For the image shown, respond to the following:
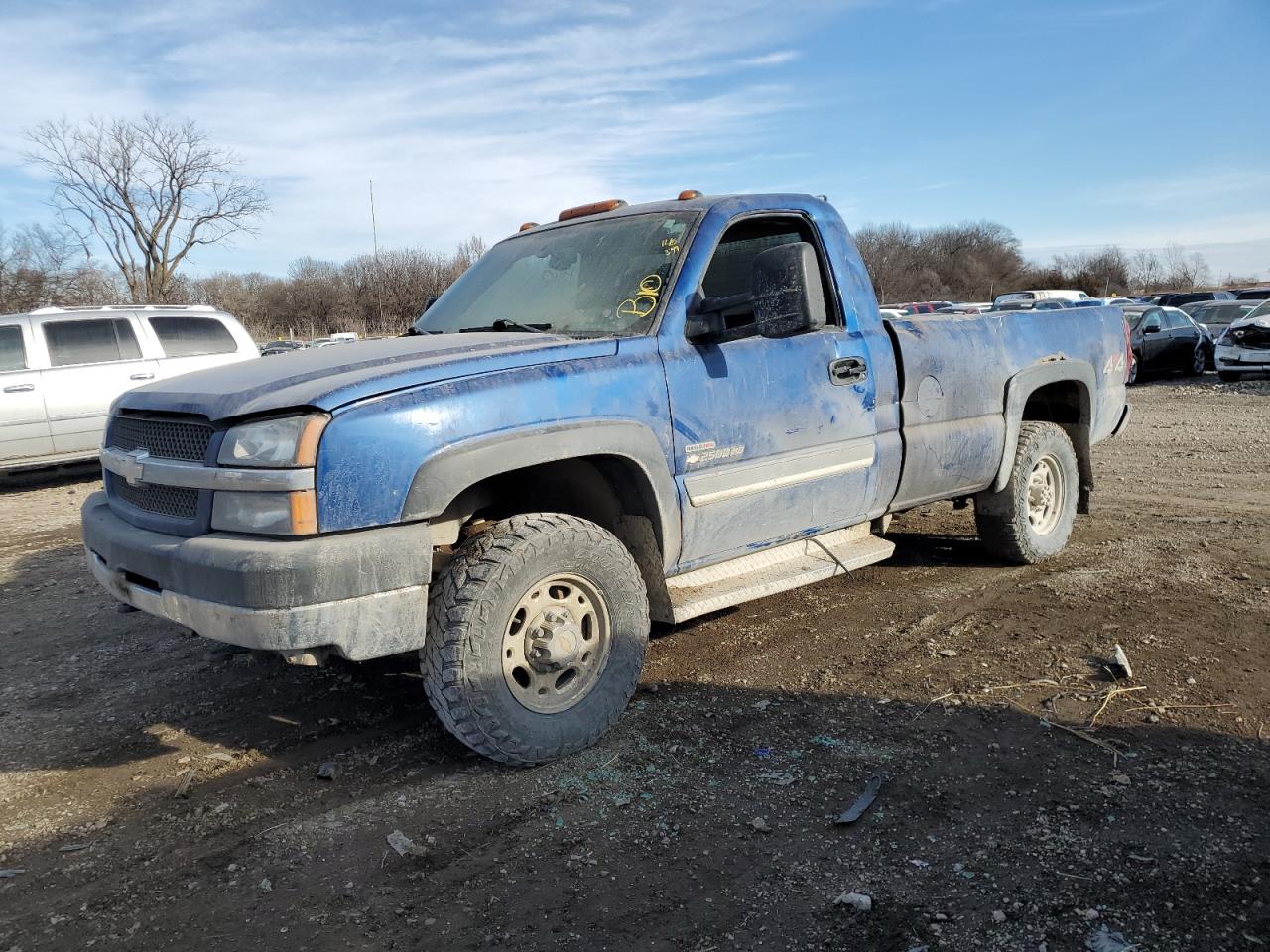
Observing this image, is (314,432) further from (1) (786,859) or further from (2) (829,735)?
(2) (829,735)

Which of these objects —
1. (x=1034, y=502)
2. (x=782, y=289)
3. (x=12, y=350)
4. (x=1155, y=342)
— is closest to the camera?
(x=782, y=289)

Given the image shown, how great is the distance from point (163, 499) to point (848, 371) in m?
2.86

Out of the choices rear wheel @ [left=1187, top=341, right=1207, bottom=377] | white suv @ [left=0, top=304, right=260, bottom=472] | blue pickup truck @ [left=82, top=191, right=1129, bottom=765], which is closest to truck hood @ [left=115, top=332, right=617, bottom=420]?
blue pickup truck @ [left=82, top=191, right=1129, bottom=765]

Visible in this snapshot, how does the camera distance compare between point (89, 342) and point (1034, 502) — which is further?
point (89, 342)

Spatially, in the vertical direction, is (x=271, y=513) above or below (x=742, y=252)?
below

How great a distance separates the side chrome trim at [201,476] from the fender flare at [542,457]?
36cm

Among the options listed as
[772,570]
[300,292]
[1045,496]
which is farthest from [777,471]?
[300,292]

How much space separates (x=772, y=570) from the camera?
416 cm

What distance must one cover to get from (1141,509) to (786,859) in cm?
556

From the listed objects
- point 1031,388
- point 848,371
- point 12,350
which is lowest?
point 1031,388

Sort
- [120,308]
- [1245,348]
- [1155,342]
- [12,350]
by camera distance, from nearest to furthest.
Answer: [12,350]
[120,308]
[1245,348]
[1155,342]

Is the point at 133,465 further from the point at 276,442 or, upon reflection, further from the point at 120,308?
the point at 120,308

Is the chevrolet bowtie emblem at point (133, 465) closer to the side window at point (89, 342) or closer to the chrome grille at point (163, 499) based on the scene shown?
the chrome grille at point (163, 499)

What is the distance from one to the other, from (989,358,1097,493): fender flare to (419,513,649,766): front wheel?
8.73 feet
